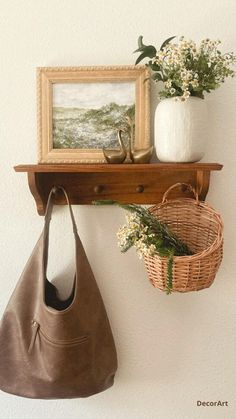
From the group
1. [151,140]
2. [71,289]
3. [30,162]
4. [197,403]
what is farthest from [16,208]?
[197,403]

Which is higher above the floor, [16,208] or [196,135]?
[196,135]

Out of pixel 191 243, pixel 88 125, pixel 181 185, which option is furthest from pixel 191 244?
pixel 88 125

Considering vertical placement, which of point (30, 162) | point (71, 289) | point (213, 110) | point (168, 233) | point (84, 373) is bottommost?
point (84, 373)

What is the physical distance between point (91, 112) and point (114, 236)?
0.33 m

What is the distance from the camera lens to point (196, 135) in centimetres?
94

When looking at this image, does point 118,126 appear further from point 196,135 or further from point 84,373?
point 84,373

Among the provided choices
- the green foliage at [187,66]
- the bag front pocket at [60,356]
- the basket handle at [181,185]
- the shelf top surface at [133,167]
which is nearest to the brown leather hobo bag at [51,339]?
the bag front pocket at [60,356]

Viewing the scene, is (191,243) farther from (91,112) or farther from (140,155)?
(91,112)

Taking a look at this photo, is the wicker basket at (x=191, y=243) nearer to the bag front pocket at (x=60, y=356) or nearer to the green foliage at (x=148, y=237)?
the green foliage at (x=148, y=237)

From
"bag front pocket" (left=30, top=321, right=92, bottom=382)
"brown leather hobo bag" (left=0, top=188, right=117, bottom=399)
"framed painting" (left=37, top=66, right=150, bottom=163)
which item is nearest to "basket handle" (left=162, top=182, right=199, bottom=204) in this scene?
"framed painting" (left=37, top=66, right=150, bottom=163)

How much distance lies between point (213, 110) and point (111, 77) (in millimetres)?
276

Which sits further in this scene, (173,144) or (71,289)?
(71,289)

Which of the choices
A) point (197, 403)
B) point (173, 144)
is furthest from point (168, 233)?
point (197, 403)

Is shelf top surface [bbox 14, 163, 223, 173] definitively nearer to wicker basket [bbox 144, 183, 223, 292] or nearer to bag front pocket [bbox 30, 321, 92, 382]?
wicker basket [bbox 144, 183, 223, 292]
